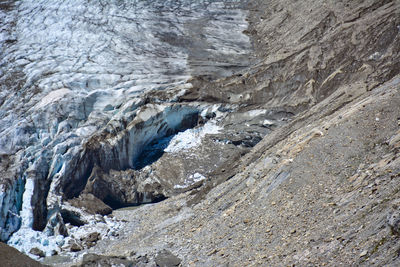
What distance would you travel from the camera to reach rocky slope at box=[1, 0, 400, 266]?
460 inches

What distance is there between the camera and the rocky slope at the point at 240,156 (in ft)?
38.3

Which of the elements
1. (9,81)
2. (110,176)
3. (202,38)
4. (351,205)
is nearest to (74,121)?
(110,176)

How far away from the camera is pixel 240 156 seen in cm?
1939

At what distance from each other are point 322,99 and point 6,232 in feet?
43.6

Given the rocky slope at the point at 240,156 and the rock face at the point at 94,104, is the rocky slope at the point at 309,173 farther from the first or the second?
the rock face at the point at 94,104

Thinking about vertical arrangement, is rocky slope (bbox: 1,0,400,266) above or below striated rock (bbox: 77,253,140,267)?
above

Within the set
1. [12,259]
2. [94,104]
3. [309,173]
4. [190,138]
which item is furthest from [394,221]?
[94,104]

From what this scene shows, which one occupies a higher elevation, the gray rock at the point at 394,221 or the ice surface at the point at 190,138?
the gray rock at the point at 394,221

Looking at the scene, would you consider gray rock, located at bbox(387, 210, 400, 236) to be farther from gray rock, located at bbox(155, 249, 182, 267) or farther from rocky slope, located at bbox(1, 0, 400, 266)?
gray rock, located at bbox(155, 249, 182, 267)

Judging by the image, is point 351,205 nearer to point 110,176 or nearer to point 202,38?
point 110,176

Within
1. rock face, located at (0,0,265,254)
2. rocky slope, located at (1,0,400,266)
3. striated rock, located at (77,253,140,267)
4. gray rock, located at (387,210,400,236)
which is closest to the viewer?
gray rock, located at (387,210,400,236)

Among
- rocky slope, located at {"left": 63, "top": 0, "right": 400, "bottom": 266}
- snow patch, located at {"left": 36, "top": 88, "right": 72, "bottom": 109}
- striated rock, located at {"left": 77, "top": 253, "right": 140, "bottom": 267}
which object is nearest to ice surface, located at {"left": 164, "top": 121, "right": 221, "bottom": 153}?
rocky slope, located at {"left": 63, "top": 0, "right": 400, "bottom": 266}

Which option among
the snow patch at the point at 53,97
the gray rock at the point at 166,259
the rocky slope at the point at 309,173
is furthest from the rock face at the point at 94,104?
the gray rock at the point at 166,259

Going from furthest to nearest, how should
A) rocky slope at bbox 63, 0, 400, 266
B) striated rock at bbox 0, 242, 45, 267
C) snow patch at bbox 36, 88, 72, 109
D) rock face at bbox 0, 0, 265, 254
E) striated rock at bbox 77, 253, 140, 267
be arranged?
1. snow patch at bbox 36, 88, 72, 109
2. rock face at bbox 0, 0, 265, 254
3. striated rock at bbox 77, 253, 140, 267
4. striated rock at bbox 0, 242, 45, 267
5. rocky slope at bbox 63, 0, 400, 266
